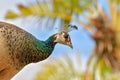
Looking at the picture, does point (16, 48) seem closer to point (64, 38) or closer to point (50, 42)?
point (64, 38)

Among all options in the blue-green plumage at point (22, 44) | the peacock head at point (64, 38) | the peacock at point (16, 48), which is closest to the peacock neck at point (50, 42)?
the blue-green plumage at point (22, 44)

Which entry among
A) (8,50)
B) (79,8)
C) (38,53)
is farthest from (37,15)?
(38,53)

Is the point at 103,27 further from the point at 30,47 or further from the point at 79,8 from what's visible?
the point at 30,47

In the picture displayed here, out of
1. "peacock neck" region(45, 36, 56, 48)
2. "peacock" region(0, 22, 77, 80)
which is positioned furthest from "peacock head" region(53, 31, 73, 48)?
"peacock neck" region(45, 36, 56, 48)

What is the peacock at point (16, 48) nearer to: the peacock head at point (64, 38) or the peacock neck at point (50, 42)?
the peacock head at point (64, 38)

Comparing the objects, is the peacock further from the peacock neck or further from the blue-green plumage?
the peacock neck

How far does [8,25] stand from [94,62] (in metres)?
2.68

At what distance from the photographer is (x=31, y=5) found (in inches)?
251

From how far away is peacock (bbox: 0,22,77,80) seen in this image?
328 inches

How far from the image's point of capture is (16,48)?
845 cm

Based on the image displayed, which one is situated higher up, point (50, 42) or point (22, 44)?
point (50, 42)

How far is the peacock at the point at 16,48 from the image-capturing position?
328 inches

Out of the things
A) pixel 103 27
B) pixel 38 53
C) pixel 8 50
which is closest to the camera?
pixel 103 27

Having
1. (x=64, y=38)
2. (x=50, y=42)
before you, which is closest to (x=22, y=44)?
(x=64, y=38)
